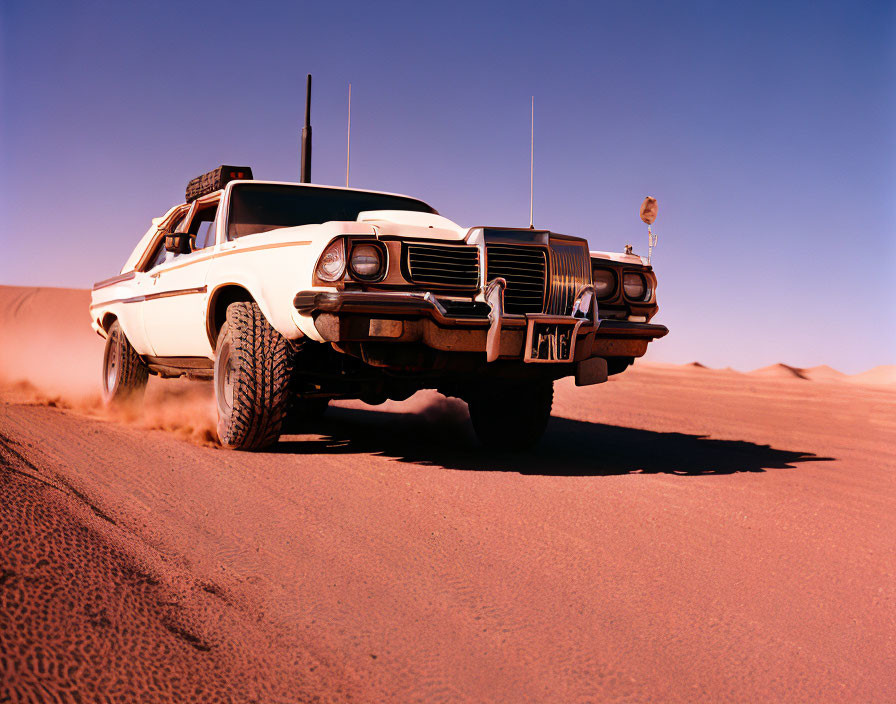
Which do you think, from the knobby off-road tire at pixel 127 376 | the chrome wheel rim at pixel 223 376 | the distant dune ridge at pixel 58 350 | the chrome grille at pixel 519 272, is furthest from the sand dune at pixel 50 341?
the chrome grille at pixel 519 272

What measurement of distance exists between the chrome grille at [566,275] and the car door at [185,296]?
2.28 meters

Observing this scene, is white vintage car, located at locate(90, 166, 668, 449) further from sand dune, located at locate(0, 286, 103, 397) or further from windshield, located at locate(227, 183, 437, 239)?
sand dune, located at locate(0, 286, 103, 397)

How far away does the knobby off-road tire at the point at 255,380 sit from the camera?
423 cm

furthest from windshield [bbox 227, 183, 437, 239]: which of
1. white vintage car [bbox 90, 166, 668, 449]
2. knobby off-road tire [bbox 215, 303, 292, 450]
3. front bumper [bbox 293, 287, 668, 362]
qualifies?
front bumper [bbox 293, 287, 668, 362]

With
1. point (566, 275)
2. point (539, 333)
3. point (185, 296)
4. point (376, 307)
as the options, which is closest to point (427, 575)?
point (376, 307)

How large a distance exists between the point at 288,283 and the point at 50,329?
26.6m

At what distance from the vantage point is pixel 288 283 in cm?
406

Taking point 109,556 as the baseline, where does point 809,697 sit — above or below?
below

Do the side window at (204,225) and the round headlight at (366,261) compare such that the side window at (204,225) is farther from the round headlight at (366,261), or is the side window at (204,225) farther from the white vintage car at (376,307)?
the round headlight at (366,261)

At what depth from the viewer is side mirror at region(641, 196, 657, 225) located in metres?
5.40

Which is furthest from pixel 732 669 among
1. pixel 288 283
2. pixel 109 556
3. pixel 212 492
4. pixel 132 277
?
pixel 132 277

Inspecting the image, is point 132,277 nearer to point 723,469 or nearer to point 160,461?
point 160,461

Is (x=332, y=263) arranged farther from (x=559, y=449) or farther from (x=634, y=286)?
(x=559, y=449)

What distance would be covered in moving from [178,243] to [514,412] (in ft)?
8.89
